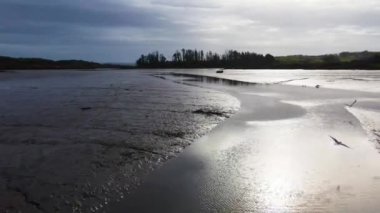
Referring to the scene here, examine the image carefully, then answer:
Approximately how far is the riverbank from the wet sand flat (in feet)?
2.38

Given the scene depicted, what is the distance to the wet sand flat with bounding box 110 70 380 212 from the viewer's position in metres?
8.59

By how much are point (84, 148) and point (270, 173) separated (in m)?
6.02

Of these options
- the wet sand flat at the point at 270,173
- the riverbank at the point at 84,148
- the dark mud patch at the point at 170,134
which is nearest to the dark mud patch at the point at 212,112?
the riverbank at the point at 84,148

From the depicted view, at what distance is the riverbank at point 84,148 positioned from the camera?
9188 mm

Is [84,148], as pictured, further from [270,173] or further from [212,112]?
[212,112]

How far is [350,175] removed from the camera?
10.8 m

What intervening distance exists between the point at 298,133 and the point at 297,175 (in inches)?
250

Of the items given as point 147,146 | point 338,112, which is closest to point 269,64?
point 338,112

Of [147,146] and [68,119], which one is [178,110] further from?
[147,146]

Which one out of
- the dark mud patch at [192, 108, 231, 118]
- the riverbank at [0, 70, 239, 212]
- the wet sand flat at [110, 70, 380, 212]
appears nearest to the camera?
the wet sand flat at [110, 70, 380, 212]

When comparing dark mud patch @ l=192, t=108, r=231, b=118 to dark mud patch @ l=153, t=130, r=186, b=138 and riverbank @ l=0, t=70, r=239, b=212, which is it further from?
dark mud patch @ l=153, t=130, r=186, b=138

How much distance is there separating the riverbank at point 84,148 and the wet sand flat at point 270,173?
0.73 m

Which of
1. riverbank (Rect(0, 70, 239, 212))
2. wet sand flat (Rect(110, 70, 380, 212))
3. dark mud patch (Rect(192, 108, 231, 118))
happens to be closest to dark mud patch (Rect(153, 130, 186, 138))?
riverbank (Rect(0, 70, 239, 212))

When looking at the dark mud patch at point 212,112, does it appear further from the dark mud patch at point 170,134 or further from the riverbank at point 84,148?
the dark mud patch at point 170,134
